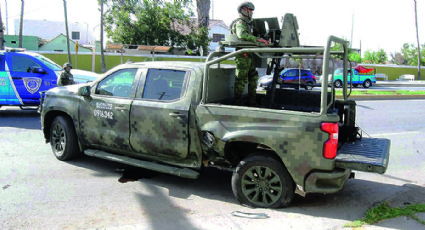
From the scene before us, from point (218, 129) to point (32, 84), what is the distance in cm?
778

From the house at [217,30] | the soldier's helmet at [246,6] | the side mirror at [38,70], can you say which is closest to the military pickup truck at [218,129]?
the soldier's helmet at [246,6]

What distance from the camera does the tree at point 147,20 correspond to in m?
33.3

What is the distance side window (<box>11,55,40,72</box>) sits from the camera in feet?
33.6

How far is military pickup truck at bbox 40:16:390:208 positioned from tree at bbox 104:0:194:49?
94.6 feet

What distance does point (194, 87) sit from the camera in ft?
15.5

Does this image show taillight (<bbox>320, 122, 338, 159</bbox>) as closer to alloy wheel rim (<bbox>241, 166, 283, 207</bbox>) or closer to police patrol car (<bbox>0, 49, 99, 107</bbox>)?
alloy wheel rim (<bbox>241, 166, 283, 207</bbox>)

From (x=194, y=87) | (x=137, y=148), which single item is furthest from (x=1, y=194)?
(x=194, y=87)

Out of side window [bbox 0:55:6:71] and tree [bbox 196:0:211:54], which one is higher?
tree [bbox 196:0:211:54]

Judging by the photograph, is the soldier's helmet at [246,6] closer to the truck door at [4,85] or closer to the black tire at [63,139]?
the black tire at [63,139]

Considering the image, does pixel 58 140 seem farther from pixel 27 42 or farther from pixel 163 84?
pixel 27 42

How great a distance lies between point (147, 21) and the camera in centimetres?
3331

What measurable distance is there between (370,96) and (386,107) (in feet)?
11.4

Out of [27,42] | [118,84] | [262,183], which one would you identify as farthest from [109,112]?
[27,42]

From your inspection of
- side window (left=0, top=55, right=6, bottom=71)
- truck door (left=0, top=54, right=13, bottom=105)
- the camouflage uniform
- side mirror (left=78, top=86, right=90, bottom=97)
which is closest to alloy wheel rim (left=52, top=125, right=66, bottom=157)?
side mirror (left=78, top=86, right=90, bottom=97)
